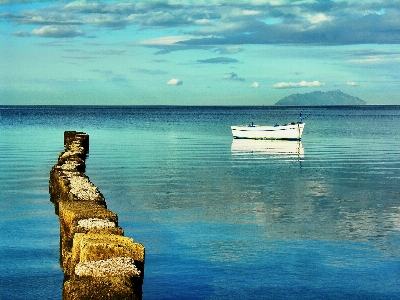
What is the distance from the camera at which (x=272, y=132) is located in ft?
197

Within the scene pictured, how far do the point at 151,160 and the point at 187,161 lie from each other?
1.96m

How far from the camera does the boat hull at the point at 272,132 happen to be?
5875 cm

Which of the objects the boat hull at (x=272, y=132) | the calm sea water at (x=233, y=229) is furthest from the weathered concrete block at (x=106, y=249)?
the boat hull at (x=272, y=132)

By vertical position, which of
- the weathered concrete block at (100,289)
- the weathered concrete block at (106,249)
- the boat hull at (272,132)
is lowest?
the weathered concrete block at (100,289)

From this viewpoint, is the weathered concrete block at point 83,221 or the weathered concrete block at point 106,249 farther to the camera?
the weathered concrete block at point 83,221

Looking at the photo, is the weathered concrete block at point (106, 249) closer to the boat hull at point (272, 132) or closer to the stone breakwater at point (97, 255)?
the stone breakwater at point (97, 255)

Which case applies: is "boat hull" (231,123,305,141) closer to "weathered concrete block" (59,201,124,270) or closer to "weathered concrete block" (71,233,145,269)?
"weathered concrete block" (59,201,124,270)

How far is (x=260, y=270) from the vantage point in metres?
13.4

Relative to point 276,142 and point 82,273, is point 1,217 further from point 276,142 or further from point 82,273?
point 276,142

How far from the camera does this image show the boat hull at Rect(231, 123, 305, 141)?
5875 cm

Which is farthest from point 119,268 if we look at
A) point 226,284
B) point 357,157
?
point 357,157

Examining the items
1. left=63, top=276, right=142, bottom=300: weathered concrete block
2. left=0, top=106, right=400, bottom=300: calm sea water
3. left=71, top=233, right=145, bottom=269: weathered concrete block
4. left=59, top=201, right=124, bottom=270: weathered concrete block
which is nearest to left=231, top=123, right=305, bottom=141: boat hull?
left=0, top=106, right=400, bottom=300: calm sea water

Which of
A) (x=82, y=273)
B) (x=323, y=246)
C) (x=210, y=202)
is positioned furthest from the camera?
(x=210, y=202)

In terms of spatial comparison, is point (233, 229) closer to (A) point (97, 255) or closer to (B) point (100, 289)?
(A) point (97, 255)
